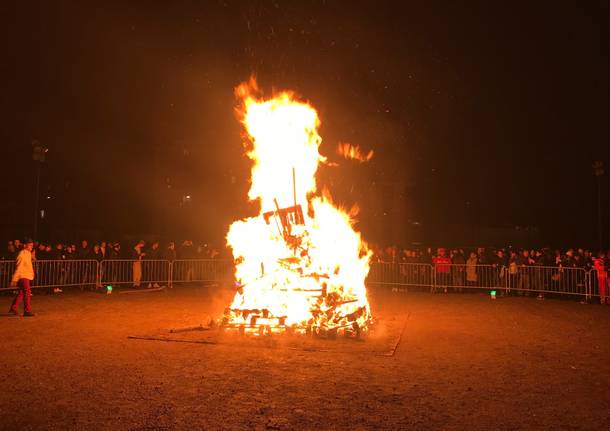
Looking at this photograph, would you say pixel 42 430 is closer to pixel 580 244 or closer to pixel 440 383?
pixel 440 383

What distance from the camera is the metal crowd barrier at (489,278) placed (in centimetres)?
1653

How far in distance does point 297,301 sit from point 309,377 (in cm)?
429

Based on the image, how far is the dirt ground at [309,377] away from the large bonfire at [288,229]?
153 cm

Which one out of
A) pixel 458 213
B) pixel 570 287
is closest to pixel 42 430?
pixel 570 287

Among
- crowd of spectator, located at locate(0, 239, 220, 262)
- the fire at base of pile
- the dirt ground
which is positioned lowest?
the dirt ground

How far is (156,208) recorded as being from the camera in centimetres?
3825

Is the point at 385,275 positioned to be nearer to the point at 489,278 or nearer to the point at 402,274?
the point at 402,274

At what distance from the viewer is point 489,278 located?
1873 centimetres

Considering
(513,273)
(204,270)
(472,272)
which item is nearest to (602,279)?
(513,273)

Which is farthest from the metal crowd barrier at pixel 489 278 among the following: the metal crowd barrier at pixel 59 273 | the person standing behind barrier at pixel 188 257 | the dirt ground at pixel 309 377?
the metal crowd barrier at pixel 59 273

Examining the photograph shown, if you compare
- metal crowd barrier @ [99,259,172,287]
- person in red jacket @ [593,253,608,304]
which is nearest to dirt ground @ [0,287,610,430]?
person in red jacket @ [593,253,608,304]

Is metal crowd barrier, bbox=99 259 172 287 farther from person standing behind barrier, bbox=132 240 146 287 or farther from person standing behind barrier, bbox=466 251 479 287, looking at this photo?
person standing behind barrier, bbox=466 251 479 287

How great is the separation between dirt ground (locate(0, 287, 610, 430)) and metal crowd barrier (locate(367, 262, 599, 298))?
4404mm

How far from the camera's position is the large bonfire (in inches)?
457
